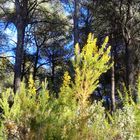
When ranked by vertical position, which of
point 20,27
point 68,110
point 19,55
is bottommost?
point 68,110

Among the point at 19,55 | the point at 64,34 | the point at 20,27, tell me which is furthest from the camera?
the point at 64,34

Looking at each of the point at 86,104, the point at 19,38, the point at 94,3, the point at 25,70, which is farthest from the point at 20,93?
the point at 25,70

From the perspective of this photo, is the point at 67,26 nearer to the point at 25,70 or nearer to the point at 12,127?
the point at 25,70

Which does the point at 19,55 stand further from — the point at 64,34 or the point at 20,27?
the point at 64,34

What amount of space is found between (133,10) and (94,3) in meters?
2.20

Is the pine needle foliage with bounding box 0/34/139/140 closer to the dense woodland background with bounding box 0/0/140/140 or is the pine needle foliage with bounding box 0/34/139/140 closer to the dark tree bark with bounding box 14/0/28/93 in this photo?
the dense woodland background with bounding box 0/0/140/140

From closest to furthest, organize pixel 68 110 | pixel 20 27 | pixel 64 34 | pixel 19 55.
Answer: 1. pixel 68 110
2. pixel 19 55
3. pixel 20 27
4. pixel 64 34

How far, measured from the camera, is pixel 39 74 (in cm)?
3206

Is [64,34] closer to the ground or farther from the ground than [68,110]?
farther from the ground

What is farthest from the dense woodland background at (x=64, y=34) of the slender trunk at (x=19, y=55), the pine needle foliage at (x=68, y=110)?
the pine needle foliage at (x=68, y=110)

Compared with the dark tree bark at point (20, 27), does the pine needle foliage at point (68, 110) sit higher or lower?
lower

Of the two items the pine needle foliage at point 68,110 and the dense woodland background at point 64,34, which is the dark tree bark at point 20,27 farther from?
the pine needle foliage at point 68,110

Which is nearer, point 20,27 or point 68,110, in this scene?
point 68,110

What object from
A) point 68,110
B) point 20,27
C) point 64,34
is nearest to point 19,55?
point 20,27
